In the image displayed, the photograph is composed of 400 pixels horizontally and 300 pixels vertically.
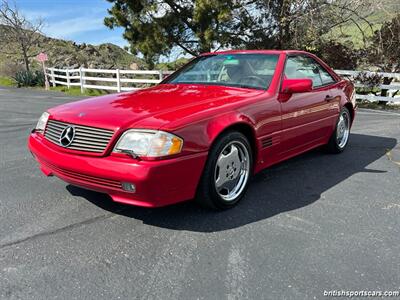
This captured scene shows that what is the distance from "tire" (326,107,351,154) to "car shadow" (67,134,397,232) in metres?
0.10

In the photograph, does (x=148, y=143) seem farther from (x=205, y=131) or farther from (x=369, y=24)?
(x=369, y=24)

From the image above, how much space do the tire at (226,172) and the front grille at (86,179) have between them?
0.71 m

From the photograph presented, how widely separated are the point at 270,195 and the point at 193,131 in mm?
1266

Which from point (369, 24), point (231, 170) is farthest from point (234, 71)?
point (369, 24)

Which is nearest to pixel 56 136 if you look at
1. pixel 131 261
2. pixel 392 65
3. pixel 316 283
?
pixel 131 261

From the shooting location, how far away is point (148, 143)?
2857 millimetres

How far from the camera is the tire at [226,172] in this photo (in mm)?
3203

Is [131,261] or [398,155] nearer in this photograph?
[131,261]

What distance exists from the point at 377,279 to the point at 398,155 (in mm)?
3457

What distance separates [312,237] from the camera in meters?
3.00

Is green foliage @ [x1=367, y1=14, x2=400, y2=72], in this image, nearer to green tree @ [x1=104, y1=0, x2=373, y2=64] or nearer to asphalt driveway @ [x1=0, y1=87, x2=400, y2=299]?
green tree @ [x1=104, y1=0, x2=373, y2=64]

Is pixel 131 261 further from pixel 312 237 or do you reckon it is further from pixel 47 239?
pixel 312 237

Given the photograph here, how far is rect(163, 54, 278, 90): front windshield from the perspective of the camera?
410 cm

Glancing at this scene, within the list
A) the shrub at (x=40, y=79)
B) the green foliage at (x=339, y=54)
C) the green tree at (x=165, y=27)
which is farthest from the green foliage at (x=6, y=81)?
the green foliage at (x=339, y=54)
